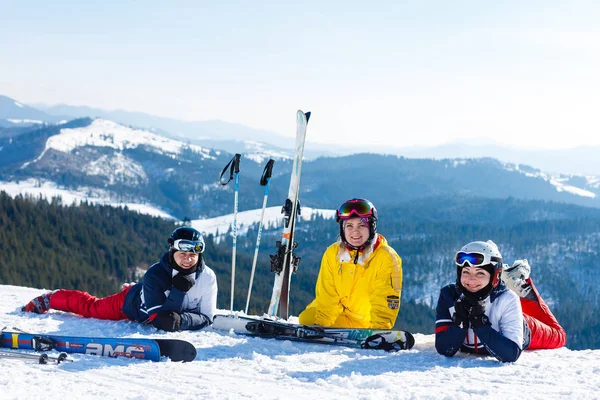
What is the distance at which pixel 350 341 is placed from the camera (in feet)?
22.2

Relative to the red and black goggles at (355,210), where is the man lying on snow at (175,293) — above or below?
below

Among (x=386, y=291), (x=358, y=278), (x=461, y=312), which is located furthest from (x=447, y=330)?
(x=358, y=278)

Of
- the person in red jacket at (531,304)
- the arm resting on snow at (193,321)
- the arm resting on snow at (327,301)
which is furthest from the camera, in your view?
the arm resting on snow at (327,301)

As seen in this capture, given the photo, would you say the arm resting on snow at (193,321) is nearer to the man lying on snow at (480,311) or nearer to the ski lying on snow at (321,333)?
the ski lying on snow at (321,333)

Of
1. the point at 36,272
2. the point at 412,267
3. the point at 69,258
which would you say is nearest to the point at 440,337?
the point at 36,272

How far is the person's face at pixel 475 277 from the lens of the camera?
19.7 feet

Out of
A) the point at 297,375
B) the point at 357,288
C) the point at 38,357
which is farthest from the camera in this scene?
the point at 357,288

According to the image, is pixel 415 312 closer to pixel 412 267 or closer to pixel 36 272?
pixel 412 267

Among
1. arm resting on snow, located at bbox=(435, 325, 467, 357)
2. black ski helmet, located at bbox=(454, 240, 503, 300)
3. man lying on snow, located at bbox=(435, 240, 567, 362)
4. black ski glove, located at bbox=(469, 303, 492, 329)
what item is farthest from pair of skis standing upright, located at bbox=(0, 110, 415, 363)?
black ski helmet, located at bbox=(454, 240, 503, 300)

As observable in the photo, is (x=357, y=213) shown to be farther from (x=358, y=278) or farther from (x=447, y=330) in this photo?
(x=447, y=330)

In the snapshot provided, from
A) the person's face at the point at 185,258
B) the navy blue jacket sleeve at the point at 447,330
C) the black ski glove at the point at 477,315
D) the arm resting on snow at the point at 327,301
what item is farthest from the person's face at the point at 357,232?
the person's face at the point at 185,258

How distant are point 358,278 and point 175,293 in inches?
101

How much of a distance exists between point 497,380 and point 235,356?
2779 millimetres

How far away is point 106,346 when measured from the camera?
541cm
